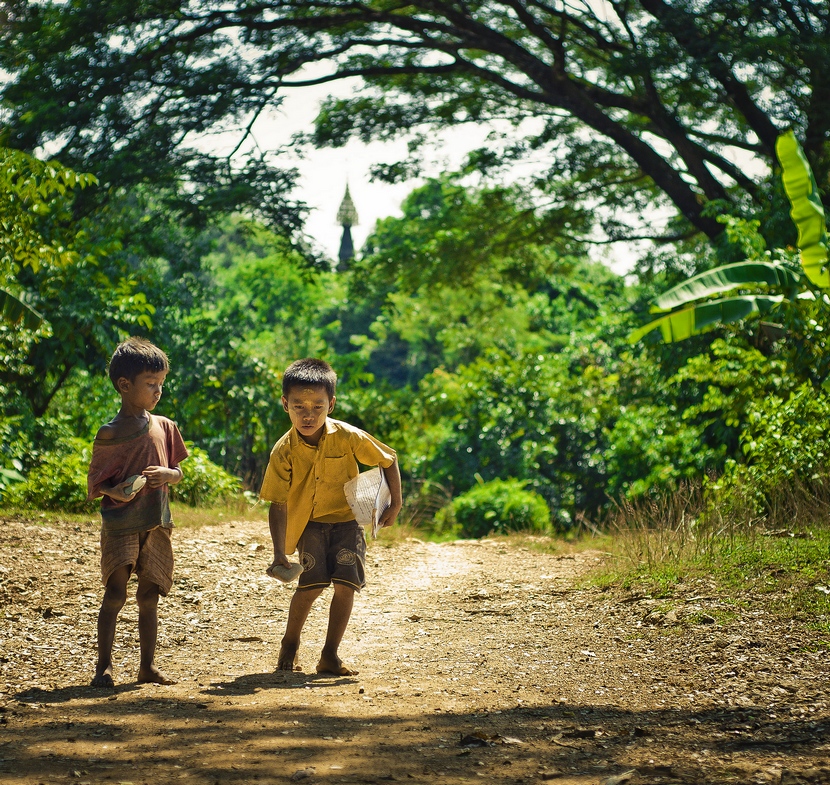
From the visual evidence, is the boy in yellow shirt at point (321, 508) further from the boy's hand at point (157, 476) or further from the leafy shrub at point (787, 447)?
the leafy shrub at point (787, 447)

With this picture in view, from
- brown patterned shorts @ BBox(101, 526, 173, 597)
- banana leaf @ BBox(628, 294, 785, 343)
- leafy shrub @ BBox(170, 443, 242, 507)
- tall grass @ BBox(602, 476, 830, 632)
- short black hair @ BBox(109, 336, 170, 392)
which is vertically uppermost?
banana leaf @ BBox(628, 294, 785, 343)

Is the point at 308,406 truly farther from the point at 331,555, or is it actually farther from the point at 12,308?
the point at 12,308

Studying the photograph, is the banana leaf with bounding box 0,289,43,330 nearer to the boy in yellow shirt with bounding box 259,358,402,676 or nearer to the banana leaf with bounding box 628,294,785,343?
the boy in yellow shirt with bounding box 259,358,402,676

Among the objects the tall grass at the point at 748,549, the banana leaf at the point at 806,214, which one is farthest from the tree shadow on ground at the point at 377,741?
the banana leaf at the point at 806,214

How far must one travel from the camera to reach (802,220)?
18.2ft

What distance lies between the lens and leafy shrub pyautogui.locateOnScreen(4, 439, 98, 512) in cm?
920

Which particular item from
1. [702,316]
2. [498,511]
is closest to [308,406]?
[702,316]

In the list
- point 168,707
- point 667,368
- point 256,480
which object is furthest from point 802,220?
point 256,480

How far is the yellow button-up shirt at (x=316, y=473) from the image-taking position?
465cm

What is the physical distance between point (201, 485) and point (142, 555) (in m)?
6.82

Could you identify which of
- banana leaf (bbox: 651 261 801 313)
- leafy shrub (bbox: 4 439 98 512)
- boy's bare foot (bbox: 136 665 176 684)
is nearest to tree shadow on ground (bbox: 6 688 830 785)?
boy's bare foot (bbox: 136 665 176 684)

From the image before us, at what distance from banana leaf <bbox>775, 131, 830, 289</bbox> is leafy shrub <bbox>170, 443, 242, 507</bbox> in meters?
7.31

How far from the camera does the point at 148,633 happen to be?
445 cm

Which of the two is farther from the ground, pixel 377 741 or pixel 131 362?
pixel 131 362
